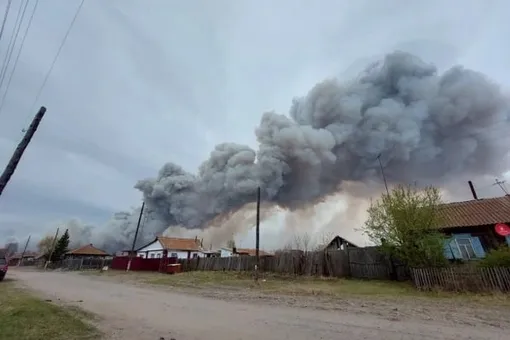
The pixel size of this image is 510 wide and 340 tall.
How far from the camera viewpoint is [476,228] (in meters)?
22.0

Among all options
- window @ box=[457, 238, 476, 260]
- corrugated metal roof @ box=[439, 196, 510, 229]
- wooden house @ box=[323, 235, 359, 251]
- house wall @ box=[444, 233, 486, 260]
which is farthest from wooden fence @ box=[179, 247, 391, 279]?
wooden house @ box=[323, 235, 359, 251]

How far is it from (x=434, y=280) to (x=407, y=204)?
193 inches

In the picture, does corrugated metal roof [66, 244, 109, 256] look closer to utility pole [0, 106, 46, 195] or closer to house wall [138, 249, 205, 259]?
house wall [138, 249, 205, 259]

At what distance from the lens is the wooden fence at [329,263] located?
2047cm

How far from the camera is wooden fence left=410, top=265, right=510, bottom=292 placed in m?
13.0

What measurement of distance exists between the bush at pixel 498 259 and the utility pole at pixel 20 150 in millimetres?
19060

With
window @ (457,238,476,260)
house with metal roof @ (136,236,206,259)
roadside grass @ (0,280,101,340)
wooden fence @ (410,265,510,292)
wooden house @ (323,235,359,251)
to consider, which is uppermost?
house with metal roof @ (136,236,206,259)

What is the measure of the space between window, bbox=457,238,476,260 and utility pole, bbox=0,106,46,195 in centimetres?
2674

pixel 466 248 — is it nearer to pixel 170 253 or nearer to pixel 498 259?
pixel 498 259

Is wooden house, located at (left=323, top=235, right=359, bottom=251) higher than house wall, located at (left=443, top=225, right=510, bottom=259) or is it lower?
higher

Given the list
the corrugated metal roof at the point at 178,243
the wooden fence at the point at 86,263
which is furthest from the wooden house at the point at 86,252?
the corrugated metal roof at the point at 178,243

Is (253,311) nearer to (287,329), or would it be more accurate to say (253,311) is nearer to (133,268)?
(287,329)

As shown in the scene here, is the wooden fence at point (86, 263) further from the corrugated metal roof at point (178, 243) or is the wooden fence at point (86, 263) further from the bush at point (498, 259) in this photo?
the bush at point (498, 259)

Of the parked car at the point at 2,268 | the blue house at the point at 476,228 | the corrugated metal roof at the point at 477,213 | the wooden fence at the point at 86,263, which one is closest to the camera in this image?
the parked car at the point at 2,268
